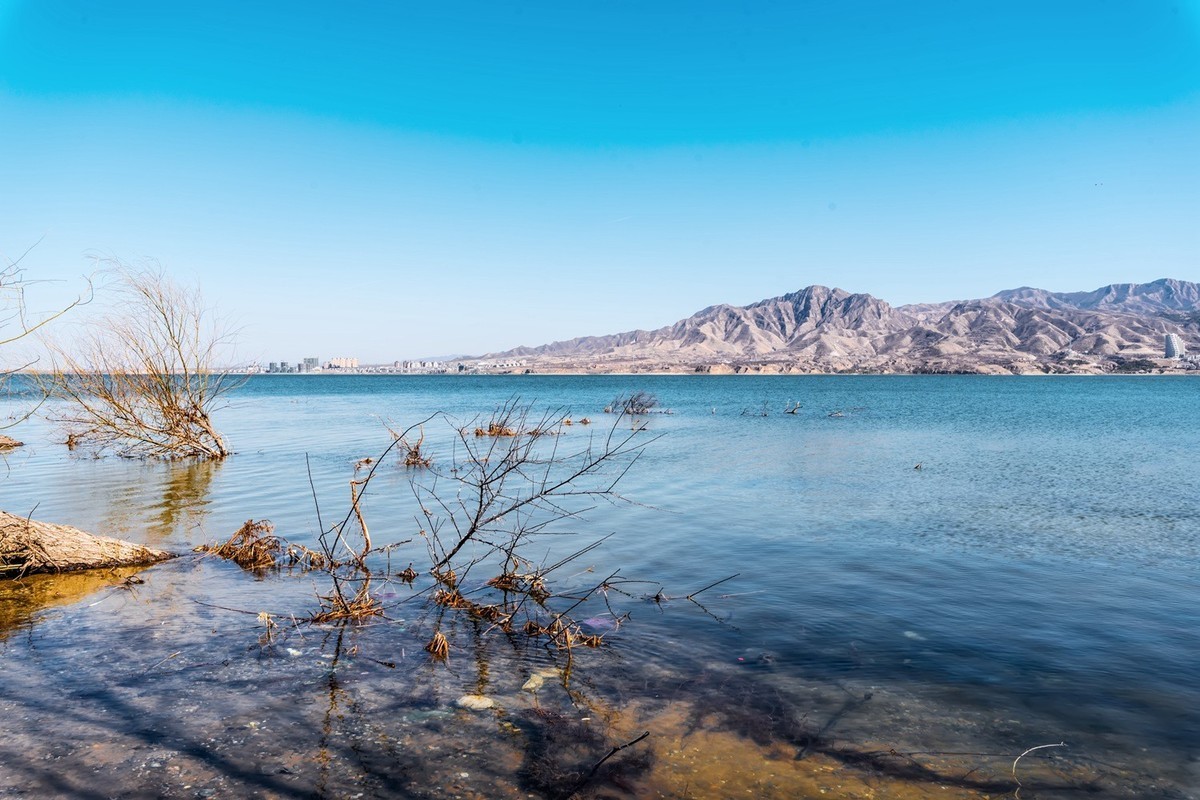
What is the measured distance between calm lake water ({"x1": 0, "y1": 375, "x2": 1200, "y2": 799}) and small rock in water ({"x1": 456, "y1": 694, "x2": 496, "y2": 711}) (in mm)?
72

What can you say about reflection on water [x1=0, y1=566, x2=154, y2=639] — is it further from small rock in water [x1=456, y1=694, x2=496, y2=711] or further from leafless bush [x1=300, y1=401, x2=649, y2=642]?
small rock in water [x1=456, y1=694, x2=496, y2=711]

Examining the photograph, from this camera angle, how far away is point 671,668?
7.59 m

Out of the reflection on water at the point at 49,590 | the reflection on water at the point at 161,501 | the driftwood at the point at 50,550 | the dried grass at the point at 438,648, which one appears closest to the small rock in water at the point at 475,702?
the dried grass at the point at 438,648

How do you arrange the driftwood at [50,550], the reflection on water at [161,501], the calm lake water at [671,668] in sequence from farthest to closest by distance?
the reflection on water at [161,501] → the driftwood at [50,550] → the calm lake water at [671,668]

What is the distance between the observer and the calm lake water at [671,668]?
5422 mm

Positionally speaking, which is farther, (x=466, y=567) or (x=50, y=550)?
(x=466, y=567)

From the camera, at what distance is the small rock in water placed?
641 centimetres

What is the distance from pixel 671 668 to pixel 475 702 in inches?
90.4

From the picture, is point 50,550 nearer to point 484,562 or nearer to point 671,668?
point 484,562

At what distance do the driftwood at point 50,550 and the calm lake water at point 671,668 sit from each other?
1.61 ft

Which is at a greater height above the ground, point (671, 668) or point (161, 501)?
point (161, 501)

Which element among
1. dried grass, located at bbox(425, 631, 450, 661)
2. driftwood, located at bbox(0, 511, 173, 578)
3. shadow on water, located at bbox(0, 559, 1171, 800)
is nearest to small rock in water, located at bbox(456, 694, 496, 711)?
shadow on water, located at bbox(0, 559, 1171, 800)

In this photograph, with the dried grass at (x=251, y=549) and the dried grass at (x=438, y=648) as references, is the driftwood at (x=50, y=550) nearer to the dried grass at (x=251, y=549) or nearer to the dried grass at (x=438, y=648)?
the dried grass at (x=251, y=549)

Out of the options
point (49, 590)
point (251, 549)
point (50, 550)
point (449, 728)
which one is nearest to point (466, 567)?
point (251, 549)
